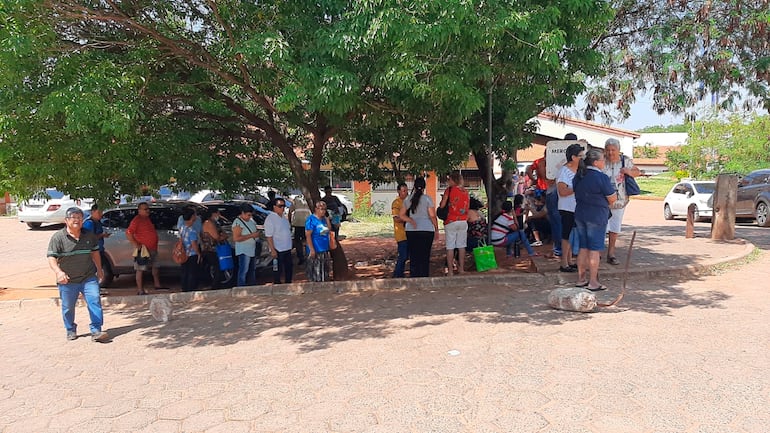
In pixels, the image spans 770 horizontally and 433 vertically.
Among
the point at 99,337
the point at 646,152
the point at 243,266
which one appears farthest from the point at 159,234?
the point at 646,152

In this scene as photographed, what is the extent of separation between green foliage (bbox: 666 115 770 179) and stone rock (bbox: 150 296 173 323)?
31711 mm

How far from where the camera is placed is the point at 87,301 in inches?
233

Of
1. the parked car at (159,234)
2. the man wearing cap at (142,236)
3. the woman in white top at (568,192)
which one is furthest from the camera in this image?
the parked car at (159,234)

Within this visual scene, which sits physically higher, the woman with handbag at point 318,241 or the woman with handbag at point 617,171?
the woman with handbag at point 617,171

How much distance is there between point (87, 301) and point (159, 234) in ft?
11.2

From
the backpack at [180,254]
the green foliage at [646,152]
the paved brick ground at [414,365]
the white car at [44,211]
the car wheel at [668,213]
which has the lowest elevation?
the paved brick ground at [414,365]

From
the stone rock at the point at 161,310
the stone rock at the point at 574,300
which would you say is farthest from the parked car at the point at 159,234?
the stone rock at the point at 574,300

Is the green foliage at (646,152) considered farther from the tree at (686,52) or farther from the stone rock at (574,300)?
the stone rock at (574,300)

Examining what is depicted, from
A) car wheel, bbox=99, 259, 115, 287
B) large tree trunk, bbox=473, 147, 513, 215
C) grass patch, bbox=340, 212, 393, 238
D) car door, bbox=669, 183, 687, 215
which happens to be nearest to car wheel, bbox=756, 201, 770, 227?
car door, bbox=669, 183, 687, 215

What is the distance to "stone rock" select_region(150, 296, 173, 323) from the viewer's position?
21.4 feet

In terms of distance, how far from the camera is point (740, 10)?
365 inches

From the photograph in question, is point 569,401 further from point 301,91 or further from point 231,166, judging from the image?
point 231,166

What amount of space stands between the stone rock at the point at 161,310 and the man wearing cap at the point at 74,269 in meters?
0.73

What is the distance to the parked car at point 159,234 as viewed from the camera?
923 centimetres
